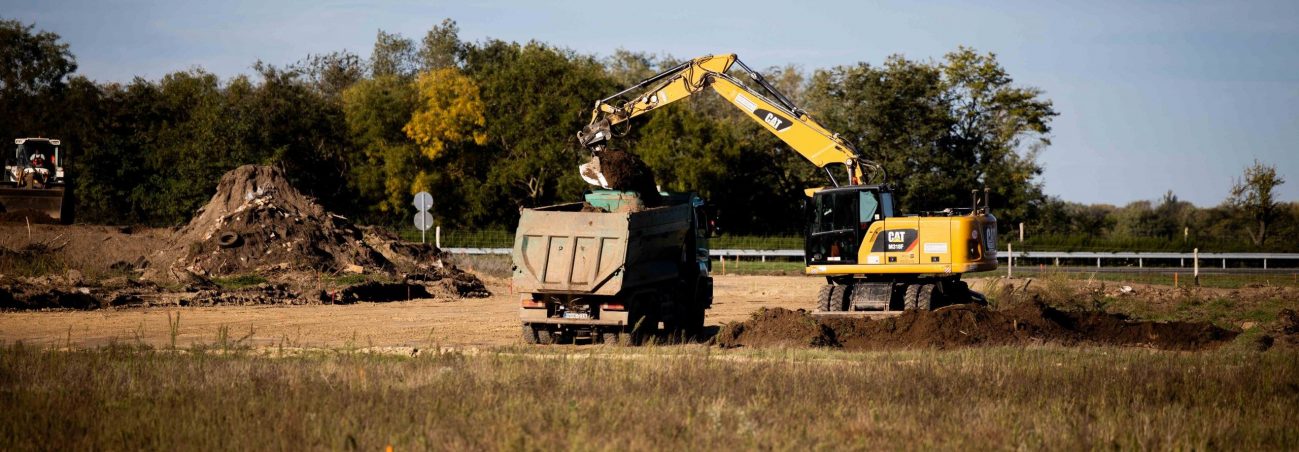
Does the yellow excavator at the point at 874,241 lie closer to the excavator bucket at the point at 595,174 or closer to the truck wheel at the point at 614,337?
the excavator bucket at the point at 595,174

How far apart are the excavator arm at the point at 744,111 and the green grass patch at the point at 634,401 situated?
26.3 feet

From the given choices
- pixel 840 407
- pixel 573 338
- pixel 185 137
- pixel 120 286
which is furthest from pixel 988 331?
pixel 185 137

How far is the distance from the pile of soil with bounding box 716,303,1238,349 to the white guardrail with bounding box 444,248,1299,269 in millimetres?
26762

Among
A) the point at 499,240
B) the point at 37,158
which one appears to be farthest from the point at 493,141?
the point at 37,158

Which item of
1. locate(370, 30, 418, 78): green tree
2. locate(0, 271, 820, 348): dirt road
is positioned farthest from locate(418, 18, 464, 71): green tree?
locate(0, 271, 820, 348): dirt road

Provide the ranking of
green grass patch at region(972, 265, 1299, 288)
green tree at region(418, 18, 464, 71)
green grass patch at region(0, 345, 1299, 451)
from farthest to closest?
green tree at region(418, 18, 464, 71)
green grass patch at region(972, 265, 1299, 288)
green grass patch at region(0, 345, 1299, 451)

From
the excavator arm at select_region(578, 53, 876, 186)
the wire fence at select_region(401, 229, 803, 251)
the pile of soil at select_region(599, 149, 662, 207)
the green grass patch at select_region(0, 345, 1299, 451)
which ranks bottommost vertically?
the green grass patch at select_region(0, 345, 1299, 451)

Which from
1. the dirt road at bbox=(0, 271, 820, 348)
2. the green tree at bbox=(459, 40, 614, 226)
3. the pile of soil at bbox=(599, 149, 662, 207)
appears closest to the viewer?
the dirt road at bbox=(0, 271, 820, 348)

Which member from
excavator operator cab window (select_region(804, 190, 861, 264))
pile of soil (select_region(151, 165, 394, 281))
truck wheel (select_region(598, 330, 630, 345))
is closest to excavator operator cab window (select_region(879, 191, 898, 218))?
excavator operator cab window (select_region(804, 190, 861, 264))

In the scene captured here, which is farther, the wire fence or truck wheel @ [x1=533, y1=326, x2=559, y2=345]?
the wire fence

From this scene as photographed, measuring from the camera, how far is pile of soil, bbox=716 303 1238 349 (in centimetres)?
1920

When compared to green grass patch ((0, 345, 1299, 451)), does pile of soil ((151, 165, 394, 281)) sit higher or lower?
higher

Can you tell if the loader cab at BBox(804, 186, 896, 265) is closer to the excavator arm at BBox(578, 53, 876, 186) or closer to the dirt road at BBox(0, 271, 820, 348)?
the excavator arm at BBox(578, 53, 876, 186)

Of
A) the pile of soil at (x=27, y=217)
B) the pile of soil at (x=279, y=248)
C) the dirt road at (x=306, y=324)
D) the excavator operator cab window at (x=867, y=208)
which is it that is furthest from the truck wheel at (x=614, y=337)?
the pile of soil at (x=27, y=217)
